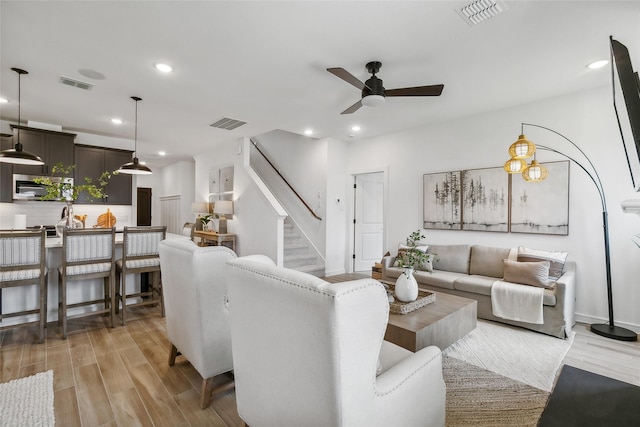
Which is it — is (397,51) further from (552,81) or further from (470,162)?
(470,162)

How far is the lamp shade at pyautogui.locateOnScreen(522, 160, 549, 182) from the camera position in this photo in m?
3.51

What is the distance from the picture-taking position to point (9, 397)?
1961 mm

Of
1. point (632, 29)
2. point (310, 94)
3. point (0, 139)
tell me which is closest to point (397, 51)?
point (310, 94)

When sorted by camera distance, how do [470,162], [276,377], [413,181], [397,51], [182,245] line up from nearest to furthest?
1. [276,377]
2. [182,245]
3. [397,51]
4. [470,162]
5. [413,181]

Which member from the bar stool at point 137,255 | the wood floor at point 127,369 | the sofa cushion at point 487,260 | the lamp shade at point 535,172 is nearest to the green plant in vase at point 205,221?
the bar stool at point 137,255

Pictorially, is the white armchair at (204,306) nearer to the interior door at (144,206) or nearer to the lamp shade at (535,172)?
the lamp shade at (535,172)

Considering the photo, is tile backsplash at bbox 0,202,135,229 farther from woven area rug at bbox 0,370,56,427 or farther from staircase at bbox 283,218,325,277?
woven area rug at bbox 0,370,56,427

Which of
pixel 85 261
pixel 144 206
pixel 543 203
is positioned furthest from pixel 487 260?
pixel 144 206

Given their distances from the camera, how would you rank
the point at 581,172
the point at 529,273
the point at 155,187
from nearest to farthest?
the point at 529,273
the point at 581,172
the point at 155,187

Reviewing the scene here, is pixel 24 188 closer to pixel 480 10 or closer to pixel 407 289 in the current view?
pixel 407 289

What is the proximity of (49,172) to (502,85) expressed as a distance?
22.8 feet

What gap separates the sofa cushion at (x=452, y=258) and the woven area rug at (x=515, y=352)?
3.37 feet

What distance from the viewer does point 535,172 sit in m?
3.51

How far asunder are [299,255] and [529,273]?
3874mm
